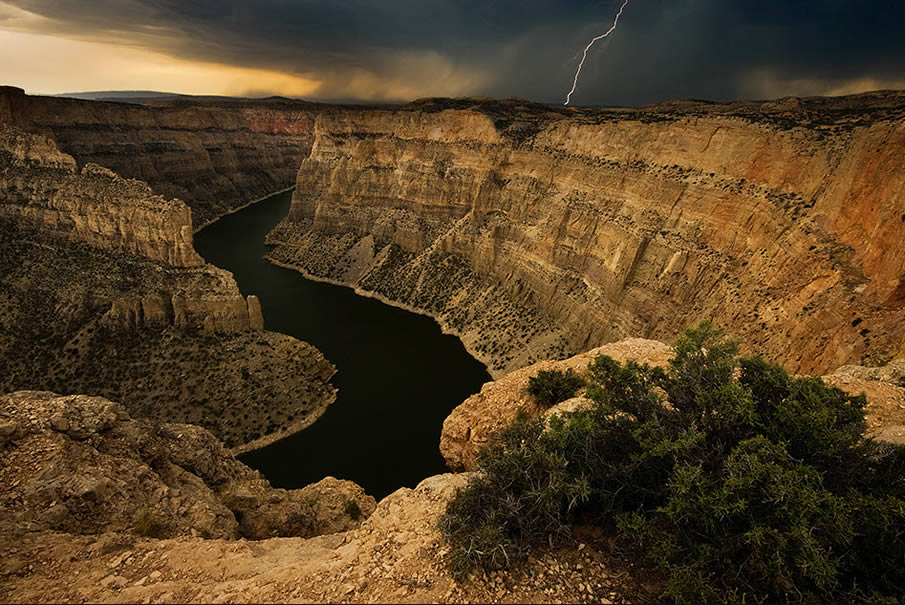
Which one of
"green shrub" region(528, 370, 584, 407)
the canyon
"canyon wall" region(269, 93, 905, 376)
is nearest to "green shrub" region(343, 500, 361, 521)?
the canyon

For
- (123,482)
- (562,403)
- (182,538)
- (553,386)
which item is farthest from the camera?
(553,386)

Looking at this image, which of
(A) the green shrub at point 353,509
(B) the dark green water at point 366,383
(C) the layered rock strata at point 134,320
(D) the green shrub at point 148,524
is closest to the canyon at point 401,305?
(D) the green shrub at point 148,524

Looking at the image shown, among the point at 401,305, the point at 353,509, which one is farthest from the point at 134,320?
the point at 401,305

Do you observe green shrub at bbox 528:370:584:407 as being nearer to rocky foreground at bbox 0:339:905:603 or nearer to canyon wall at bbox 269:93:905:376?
rocky foreground at bbox 0:339:905:603

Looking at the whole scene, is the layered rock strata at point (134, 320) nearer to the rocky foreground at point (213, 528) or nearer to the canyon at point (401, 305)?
the canyon at point (401, 305)

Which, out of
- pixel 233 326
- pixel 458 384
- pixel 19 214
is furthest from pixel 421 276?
pixel 19 214

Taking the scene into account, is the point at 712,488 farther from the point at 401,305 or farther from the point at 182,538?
the point at 401,305
